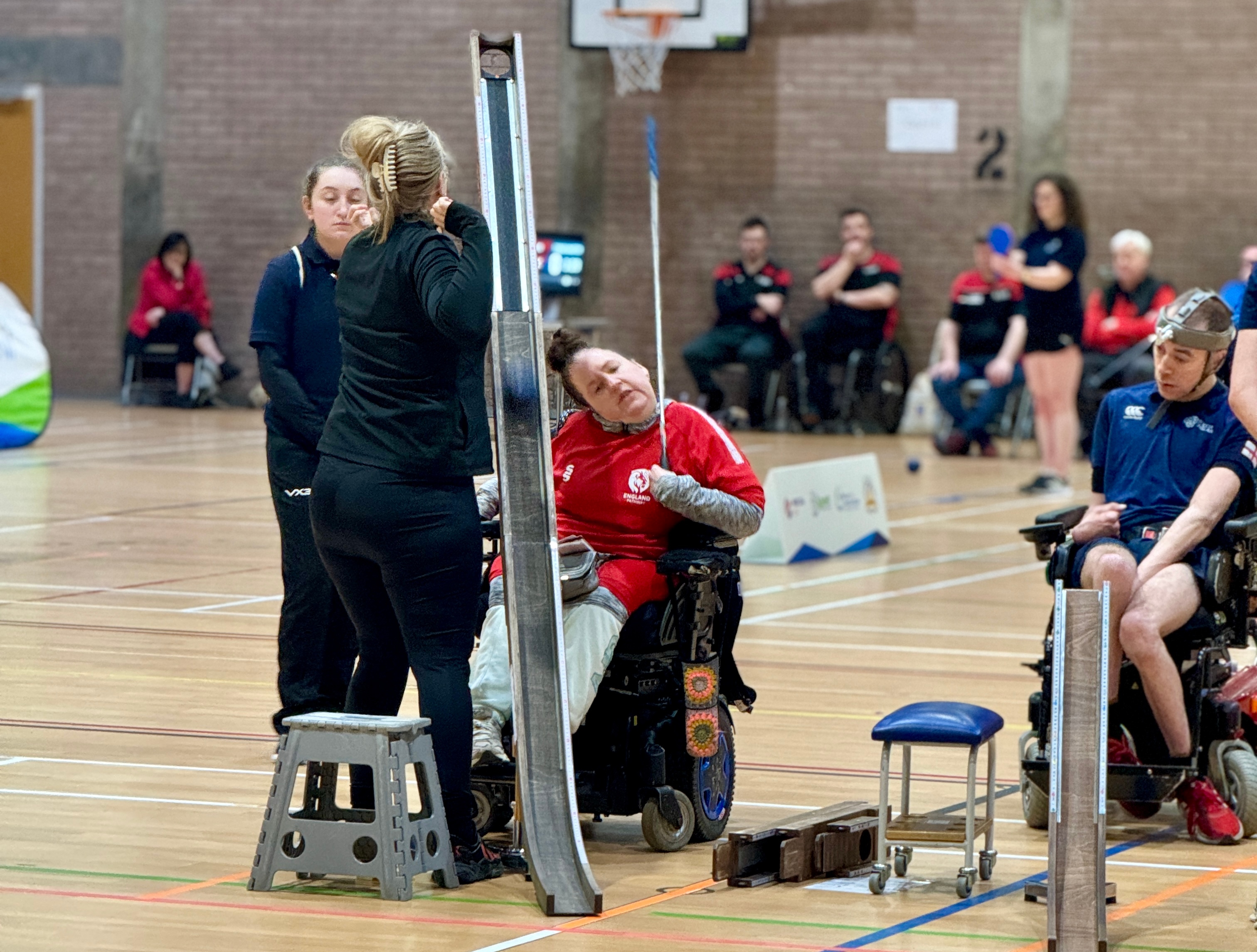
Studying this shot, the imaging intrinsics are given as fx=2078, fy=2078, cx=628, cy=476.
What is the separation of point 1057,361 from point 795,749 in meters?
7.07

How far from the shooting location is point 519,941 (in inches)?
147

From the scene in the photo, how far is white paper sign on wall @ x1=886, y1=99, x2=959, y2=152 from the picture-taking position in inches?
671

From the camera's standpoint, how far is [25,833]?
4.47 m

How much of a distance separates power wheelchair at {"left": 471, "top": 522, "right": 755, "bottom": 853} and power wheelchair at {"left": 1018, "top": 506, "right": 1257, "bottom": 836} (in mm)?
783

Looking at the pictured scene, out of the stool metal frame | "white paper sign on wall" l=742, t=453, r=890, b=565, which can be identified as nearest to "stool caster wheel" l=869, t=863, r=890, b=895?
the stool metal frame

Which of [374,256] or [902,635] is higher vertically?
[374,256]

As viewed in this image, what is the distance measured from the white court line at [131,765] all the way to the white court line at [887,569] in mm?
3699

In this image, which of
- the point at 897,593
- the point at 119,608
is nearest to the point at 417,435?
the point at 119,608

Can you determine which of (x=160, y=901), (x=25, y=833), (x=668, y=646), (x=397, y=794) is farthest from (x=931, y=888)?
(x=25, y=833)

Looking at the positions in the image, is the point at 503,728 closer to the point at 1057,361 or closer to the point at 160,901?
the point at 160,901

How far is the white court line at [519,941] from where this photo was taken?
3658 mm

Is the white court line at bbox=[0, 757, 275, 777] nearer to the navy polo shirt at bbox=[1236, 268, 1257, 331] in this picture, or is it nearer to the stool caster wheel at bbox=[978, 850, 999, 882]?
the stool caster wheel at bbox=[978, 850, 999, 882]

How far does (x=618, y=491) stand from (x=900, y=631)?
3292 mm

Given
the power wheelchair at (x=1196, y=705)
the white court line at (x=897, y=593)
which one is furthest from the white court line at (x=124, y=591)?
the power wheelchair at (x=1196, y=705)
